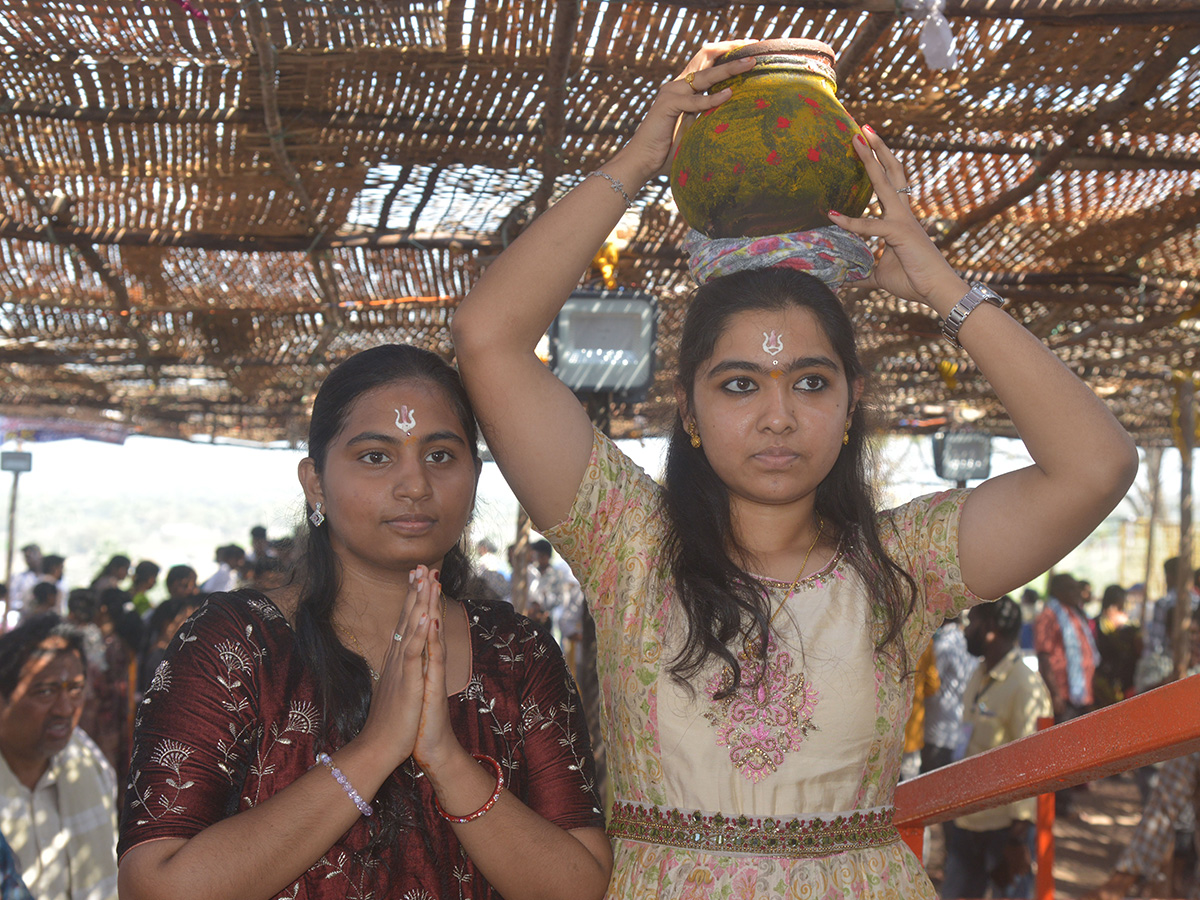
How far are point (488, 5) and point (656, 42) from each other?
0.52m

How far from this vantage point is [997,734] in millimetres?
5285

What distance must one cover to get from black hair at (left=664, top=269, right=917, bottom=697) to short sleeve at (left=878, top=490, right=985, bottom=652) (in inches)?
0.9

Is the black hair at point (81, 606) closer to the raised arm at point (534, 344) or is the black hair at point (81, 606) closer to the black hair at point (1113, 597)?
the raised arm at point (534, 344)

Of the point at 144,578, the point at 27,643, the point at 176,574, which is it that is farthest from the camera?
the point at 144,578

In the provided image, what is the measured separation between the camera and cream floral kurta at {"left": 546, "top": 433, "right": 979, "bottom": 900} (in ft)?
5.52

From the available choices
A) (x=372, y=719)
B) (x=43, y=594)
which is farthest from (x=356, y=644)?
(x=43, y=594)

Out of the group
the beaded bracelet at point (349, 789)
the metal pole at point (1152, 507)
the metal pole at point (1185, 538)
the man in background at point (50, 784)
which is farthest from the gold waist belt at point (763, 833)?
the metal pole at point (1152, 507)

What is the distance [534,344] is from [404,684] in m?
0.55

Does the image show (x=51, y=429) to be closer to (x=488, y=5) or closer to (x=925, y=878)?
(x=488, y=5)

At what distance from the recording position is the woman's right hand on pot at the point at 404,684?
5.13 ft

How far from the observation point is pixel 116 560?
9.59 meters

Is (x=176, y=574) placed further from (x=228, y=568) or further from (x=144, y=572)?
(x=228, y=568)

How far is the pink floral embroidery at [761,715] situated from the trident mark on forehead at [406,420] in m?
0.62

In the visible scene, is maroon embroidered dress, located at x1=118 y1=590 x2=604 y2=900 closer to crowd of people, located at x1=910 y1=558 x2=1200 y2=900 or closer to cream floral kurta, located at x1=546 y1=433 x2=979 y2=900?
cream floral kurta, located at x1=546 y1=433 x2=979 y2=900
